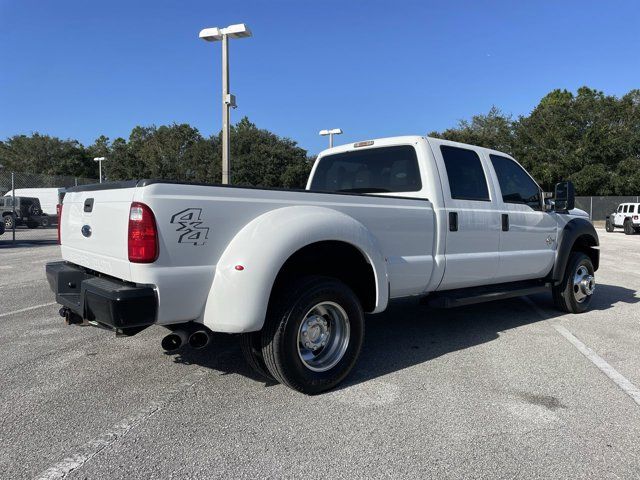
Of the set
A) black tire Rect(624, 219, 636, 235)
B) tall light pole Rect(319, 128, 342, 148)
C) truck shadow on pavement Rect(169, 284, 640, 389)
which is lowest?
truck shadow on pavement Rect(169, 284, 640, 389)

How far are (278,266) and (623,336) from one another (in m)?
4.31

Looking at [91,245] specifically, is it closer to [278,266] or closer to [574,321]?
[278,266]

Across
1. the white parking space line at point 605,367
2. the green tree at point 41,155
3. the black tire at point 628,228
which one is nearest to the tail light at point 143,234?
the white parking space line at point 605,367

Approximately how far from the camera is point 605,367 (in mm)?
4469

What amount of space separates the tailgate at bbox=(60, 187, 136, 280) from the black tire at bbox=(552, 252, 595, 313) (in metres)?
5.39

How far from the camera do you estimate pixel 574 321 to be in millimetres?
6219

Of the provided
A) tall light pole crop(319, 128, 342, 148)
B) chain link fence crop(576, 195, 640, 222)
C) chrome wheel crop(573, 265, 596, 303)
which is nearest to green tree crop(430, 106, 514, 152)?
chain link fence crop(576, 195, 640, 222)

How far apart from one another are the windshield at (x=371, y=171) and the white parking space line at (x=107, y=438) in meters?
2.65

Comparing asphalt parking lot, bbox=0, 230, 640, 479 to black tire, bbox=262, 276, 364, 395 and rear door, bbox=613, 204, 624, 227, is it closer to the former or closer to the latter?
black tire, bbox=262, 276, 364, 395

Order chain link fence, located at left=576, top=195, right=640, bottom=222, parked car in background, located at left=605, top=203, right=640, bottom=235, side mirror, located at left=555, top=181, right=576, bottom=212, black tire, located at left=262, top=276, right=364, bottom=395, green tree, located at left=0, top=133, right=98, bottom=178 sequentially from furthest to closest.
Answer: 1. green tree, located at left=0, top=133, right=98, bottom=178
2. chain link fence, located at left=576, top=195, right=640, bottom=222
3. parked car in background, located at left=605, top=203, right=640, bottom=235
4. side mirror, located at left=555, top=181, right=576, bottom=212
5. black tire, located at left=262, top=276, right=364, bottom=395

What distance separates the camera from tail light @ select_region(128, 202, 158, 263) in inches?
118

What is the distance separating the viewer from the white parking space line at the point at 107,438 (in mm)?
2615

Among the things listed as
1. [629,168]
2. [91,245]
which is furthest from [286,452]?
[629,168]

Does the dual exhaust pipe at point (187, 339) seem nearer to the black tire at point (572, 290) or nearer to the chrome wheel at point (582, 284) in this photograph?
the black tire at point (572, 290)
